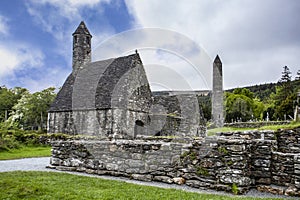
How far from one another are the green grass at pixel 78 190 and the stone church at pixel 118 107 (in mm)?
12172

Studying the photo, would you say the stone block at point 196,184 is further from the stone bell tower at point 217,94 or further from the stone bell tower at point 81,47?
the stone bell tower at point 217,94

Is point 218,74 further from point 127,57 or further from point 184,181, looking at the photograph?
point 184,181

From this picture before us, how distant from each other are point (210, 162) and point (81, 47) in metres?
25.1

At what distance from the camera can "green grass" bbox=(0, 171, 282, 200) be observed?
19.0 feet

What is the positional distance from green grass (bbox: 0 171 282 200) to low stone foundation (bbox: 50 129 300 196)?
92 cm

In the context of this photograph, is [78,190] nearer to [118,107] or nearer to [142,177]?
[142,177]

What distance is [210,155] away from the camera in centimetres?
705

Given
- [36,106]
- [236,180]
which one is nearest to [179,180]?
[236,180]

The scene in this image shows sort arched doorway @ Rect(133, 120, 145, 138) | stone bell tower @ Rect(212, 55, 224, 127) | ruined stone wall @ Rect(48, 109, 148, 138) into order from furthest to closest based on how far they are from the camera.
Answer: stone bell tower @ Rect(212, 55, 224, 127) → arched doorway @ Rect(133, 120, 145, 138) → ruined stone wall @ Rect(48, 109, 148, 138)

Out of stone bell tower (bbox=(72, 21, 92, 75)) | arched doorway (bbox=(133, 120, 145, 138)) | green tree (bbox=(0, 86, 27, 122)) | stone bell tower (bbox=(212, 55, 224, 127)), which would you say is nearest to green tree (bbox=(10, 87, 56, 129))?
green tree (bbox=(0, 86, 27, 122))

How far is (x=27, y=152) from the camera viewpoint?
16.0 meters

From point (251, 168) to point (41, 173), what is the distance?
6347 millimetres

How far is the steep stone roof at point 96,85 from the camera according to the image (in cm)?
2105

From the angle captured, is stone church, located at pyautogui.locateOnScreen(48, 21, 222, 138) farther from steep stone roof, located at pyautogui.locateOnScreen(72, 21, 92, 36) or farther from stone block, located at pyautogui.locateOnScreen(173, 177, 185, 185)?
stone block, located at pyautogui.locateOnScreen(173, 177, 185, 185)
